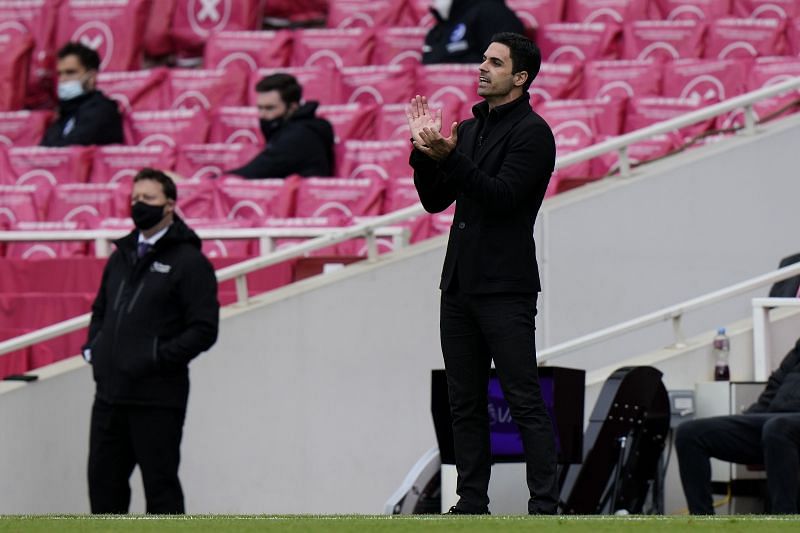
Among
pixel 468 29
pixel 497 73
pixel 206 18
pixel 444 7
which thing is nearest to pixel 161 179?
pixel 497 73

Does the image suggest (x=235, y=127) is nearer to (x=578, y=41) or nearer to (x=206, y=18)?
(x=206, y=18)

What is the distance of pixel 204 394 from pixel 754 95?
3.27 meters

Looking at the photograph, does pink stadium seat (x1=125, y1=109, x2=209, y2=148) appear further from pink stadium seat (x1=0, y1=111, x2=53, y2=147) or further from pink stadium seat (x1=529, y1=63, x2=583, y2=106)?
pink stadium seat (x1=529, y1=63, x2=583, y2=106)

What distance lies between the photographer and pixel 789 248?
9.41 meters

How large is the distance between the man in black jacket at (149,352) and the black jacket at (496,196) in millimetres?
2041

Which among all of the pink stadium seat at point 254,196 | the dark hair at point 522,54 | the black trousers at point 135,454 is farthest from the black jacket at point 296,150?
the dark hair at point 522,54

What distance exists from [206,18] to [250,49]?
2.74ft

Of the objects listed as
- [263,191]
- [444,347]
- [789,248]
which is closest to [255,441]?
[263,191]

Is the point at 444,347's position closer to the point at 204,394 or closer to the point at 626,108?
the point at 204,394

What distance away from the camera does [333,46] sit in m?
12.6

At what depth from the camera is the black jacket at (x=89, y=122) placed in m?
11.6

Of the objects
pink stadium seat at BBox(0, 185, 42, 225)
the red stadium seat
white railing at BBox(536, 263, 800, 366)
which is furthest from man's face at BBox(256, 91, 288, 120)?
white railing at BBox(536, 263, 800, 366)

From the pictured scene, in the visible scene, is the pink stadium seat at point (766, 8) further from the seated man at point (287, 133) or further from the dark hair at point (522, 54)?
the dark hair at point (522, 54)

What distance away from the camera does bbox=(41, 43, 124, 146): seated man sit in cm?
1163
